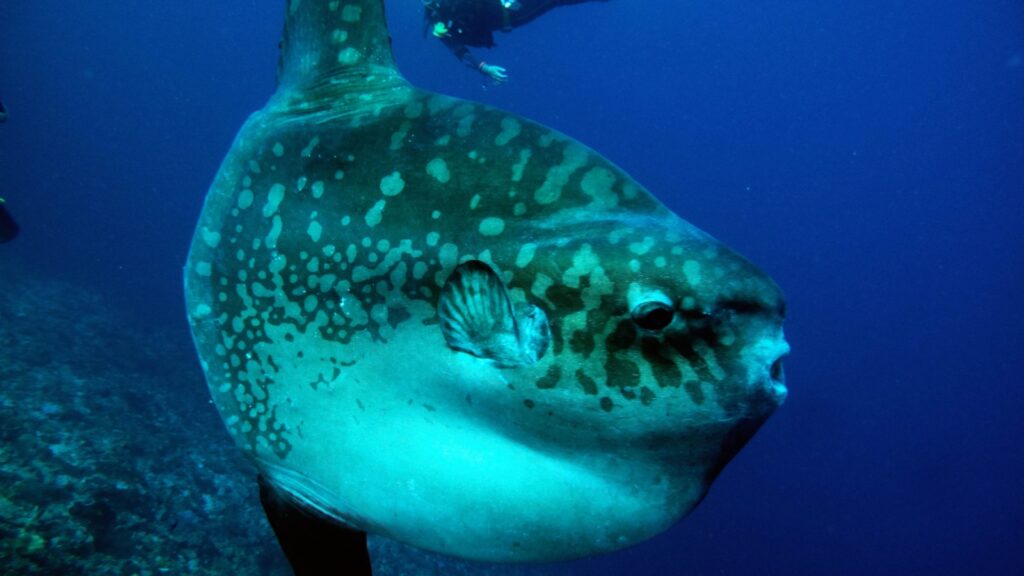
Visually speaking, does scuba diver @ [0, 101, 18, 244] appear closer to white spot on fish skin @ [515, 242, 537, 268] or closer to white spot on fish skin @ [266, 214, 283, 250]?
white spot on fish skin @ [266, 214, 283, 250]

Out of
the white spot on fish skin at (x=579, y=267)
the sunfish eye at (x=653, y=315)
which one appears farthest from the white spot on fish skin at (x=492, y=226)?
the sunfish eye at (x=653, y=315)

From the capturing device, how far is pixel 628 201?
62.9 inches

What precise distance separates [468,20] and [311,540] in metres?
13.6

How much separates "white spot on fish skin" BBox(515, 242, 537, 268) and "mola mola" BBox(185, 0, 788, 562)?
0.01 m

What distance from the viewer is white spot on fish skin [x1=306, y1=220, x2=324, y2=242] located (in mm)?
1813

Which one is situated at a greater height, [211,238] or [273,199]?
[273,199]

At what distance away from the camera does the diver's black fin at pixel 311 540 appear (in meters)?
1.86

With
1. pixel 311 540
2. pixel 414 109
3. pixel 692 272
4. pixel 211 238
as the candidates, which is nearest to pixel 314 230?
pixel 211 238

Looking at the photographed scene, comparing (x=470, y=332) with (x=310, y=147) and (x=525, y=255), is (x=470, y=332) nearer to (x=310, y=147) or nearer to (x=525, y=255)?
(x=525, y=255)

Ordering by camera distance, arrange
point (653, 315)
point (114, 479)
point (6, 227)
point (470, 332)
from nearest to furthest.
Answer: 1. point (653, 315)
2. point (470, 332)
3. point (114, 479)
4. point (6, 227)

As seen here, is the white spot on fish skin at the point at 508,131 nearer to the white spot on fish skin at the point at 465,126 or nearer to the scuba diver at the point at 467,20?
the white spot on fish skin at the point at 465,126

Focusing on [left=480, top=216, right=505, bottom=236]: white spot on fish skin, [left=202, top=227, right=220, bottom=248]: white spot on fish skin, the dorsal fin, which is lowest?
[left=202, top=227, right=220, bottom=248]: white spot on fish skin

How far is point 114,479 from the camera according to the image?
6.86 metres

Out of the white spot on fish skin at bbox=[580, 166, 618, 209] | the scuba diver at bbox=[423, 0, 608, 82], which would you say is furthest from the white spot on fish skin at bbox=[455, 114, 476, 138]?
the scuba diver at bbox=[423, 0, 608, 82]
